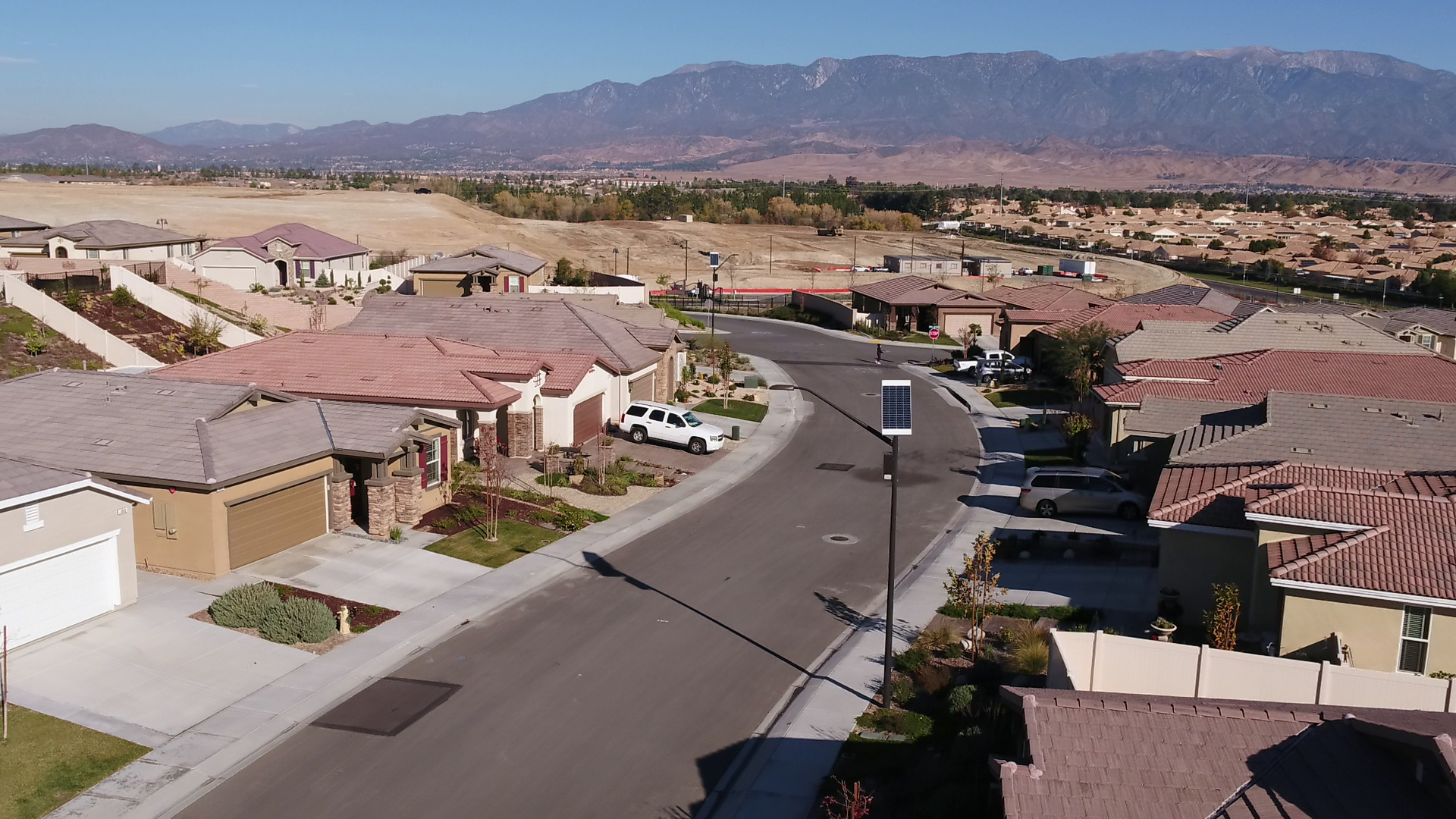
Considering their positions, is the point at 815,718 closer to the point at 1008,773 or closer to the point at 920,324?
the point at 1008,773

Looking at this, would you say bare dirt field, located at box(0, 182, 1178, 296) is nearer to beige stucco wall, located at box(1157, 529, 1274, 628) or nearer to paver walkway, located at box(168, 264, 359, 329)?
paver walkway, located at box(168, 264, 359, 329)

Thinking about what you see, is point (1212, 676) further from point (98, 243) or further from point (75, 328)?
point (98, 243)

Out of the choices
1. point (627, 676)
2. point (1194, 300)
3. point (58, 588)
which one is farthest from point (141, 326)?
point (1194, 300)

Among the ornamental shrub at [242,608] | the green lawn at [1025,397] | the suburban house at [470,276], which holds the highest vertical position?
the suburban house at [470,276]

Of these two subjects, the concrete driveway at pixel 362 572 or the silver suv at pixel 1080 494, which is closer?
the concrete driveway at pixel 362 572

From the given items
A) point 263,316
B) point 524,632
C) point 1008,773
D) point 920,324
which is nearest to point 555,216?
point 920,324

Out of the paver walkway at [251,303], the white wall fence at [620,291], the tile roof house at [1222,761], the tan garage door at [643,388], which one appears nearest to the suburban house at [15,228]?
the paver walkway at [251,303]

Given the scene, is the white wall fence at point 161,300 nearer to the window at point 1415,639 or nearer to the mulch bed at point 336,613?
the mulch bed at point 336,613
